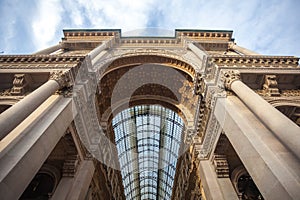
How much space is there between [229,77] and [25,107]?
8993mm

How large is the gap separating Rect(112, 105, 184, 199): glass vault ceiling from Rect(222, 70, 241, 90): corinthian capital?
10.9 metres

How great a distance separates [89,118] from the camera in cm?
1174

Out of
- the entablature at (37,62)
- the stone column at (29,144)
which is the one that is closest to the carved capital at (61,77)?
the stone column at (29,144)

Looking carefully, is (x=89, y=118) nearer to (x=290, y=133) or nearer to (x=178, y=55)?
(x=178, y=55)

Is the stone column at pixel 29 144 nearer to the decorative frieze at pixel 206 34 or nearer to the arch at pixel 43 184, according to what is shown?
the arch at pixel 43 184

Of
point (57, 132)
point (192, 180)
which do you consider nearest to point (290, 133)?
point (57, 132)

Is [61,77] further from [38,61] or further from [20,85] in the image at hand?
[38,61]

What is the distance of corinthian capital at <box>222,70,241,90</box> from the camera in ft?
30.8

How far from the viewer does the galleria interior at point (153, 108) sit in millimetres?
6230

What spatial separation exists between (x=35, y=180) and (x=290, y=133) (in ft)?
40.6

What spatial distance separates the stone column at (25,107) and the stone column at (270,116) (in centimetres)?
819

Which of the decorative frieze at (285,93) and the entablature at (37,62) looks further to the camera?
the entablature at (37,62)

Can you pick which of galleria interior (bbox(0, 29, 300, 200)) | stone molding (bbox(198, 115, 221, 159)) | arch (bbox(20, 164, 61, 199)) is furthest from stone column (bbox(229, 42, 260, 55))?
arch (bbox(20, 164, 61, 199))

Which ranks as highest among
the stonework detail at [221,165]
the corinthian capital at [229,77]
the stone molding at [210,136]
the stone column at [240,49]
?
the stone column at [240,49]
